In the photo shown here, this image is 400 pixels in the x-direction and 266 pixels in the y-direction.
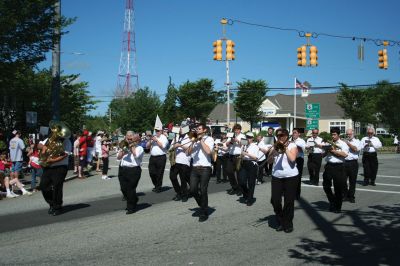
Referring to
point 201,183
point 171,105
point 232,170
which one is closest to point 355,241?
point 201,183

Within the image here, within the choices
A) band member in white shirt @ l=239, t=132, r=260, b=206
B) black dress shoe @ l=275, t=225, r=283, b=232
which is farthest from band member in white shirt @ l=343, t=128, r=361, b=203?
black dress shoe @ l=275, t=225, r=283, b=232

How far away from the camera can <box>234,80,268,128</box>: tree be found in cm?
4941

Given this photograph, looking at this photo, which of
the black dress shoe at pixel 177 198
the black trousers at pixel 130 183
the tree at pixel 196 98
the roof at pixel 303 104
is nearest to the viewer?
the black trousers at pixel 130 183

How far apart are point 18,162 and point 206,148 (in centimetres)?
704

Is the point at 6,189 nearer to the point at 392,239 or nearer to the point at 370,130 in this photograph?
the point at 392,239

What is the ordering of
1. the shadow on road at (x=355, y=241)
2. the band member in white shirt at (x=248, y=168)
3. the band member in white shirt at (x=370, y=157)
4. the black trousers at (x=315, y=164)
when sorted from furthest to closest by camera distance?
the black trousers at (x=315, y=164) < the band member in white shirt at (x=370, y=157) < the band member in white shirt at (x=248, y=168) < the shadow on road at (x=355, y=241)

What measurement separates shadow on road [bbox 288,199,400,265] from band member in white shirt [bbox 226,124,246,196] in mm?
3082

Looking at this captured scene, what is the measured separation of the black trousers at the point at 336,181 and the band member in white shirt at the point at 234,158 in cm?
311

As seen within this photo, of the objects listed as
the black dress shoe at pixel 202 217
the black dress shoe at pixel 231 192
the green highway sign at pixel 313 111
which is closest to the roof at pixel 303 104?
the green highway sign at pixel 313 111

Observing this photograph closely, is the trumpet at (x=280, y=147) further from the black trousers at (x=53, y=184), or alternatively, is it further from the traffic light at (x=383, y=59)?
the traffic light at (x=383, y=59)

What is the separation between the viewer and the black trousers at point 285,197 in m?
7.42

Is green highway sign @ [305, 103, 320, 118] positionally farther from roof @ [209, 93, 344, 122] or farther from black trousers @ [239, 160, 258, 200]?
roof @ [209, 93, 344, 122]

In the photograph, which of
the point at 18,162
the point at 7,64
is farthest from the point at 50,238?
the point at 7,64

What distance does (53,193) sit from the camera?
9.12 metres
